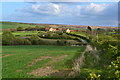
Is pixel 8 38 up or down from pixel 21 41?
up

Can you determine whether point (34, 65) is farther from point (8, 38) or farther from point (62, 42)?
point (8, 38)

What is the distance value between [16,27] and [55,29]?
56.4 feet

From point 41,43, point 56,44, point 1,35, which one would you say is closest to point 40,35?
point 41,43

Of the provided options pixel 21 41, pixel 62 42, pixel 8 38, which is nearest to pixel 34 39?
pixel 21 41

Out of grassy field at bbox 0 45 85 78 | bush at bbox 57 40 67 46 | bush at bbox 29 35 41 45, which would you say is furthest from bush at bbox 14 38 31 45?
grassy field at bbox 0 45 85 78

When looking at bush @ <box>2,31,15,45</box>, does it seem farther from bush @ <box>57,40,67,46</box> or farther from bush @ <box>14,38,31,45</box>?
bush @ <box>57,40,67,46</box>

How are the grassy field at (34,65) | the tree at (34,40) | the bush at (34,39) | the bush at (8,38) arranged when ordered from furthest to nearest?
the bush at (8,38) → the tree at (34,40) → the bush at (34,39) → the grassy field at (34,65)

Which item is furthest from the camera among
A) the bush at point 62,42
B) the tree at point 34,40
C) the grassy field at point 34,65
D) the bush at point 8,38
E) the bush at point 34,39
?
the bush at point 8,38

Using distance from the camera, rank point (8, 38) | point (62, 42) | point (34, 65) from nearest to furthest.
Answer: point (34, 65) → point (62, 42) → point (8, 38)

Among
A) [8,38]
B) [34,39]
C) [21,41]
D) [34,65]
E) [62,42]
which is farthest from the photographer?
[8,38]

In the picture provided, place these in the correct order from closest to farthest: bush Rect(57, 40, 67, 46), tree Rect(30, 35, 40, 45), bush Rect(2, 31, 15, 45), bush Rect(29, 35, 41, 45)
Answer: bush Rect(57, 40, 67, 46)
bush Rect(29, 35, 41, 45)
tree Rect(30, 35, 40, 45)
bush Rect(2, 31, 15, 45)

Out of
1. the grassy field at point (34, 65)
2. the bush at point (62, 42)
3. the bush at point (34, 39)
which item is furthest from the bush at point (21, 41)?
the grassy field at point (34, 65)

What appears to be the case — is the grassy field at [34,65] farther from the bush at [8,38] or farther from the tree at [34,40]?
the bush at [8,38]

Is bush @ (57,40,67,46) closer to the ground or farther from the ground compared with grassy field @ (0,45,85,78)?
farther from the ground
